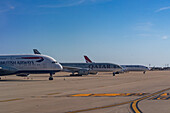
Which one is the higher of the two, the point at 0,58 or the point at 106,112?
the point at 0,58

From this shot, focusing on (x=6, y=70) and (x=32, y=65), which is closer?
(x=6, y=70)

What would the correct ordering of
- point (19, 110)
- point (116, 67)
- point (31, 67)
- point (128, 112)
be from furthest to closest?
point (116, 67), point (31, 67), point (19, 110), point (128, 112)

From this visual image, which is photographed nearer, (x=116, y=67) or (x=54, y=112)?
(x=54, y=112)

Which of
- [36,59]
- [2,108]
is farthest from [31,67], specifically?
[2,108]

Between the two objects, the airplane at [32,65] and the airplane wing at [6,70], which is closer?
the airplane wing at [6,70]

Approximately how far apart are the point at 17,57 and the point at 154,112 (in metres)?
37.4

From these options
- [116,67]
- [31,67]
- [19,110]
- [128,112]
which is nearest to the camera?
[128,112]

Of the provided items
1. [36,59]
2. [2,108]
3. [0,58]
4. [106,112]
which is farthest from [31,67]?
[106,112]

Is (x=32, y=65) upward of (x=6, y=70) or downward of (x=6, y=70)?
upward

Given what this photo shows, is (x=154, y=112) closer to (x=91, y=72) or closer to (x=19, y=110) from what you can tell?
(x=19, y=110)

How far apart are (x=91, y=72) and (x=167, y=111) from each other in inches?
2790

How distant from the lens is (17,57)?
149 ft

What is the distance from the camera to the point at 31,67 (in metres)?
43.9

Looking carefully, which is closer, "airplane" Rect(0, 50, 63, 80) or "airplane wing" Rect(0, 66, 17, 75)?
"airplane wing" Rect(0, 66, 17, 75)
